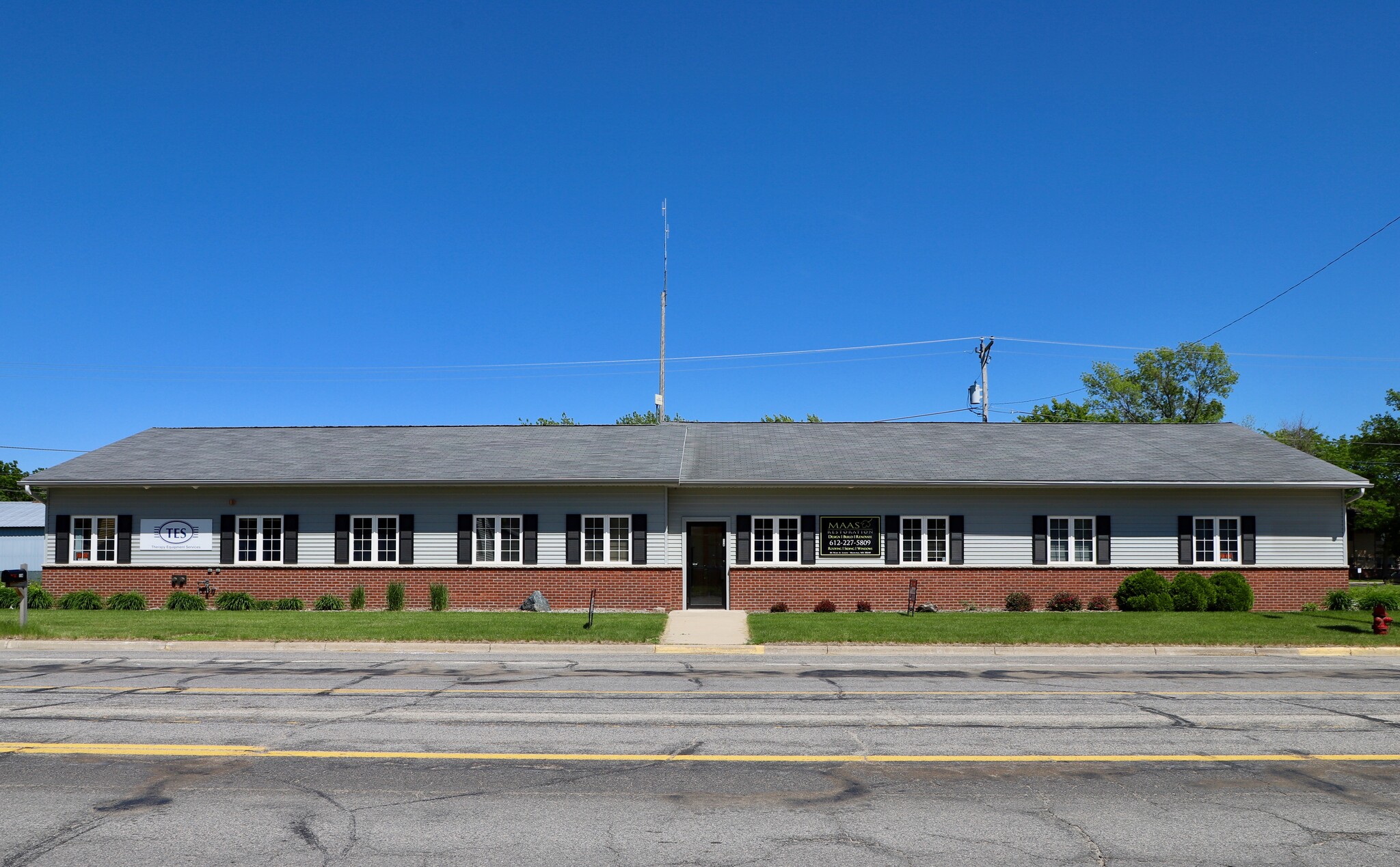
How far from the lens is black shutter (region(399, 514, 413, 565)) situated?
26781 mm

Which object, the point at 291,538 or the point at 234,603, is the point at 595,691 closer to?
the point at 234,603

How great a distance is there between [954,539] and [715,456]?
7248mm

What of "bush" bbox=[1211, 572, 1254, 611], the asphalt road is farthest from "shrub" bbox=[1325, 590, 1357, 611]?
the asphalt road

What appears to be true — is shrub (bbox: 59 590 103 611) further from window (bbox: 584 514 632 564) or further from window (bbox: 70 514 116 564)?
window (bbox: 584 514 632 564)

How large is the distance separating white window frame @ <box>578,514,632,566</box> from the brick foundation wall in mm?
2907

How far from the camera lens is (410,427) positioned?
109 feet

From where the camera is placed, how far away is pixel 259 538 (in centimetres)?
2728

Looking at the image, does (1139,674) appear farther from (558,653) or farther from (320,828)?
(320,828)

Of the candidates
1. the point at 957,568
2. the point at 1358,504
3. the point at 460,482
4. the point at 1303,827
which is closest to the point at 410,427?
the point at 460,482

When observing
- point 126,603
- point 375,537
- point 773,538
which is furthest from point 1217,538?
point 126,603

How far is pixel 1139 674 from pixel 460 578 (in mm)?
17464

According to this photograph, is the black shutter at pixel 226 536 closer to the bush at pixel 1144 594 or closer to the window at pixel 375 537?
the window at pixel 375 537

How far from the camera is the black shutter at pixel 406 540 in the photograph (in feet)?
87.9

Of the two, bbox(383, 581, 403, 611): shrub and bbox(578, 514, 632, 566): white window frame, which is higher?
bbox(578, 514, 632, 566): white window frame
